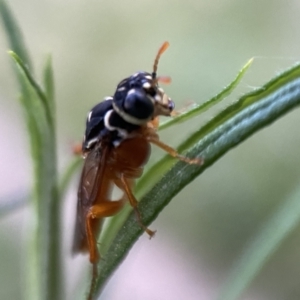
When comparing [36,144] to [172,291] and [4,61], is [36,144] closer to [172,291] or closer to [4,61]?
[172,291]

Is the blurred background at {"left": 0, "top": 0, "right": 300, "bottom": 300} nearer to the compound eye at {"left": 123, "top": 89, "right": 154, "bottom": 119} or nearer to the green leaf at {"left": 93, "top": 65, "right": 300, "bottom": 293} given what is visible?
the compound eye at {"left": 123, "top": 89, "right": 154, "bottom": 119}

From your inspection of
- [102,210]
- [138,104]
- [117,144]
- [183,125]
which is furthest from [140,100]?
[183,125]

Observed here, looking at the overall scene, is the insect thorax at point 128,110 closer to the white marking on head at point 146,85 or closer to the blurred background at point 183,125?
the white marking on head at point 146,85

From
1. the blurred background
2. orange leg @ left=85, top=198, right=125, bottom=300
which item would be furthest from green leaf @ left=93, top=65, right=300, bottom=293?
the blurred background

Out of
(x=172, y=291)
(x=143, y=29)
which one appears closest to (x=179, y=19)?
(x=143, y=29)

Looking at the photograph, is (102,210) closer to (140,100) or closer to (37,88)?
(140,100)

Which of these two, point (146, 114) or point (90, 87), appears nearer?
point (146, 114)
